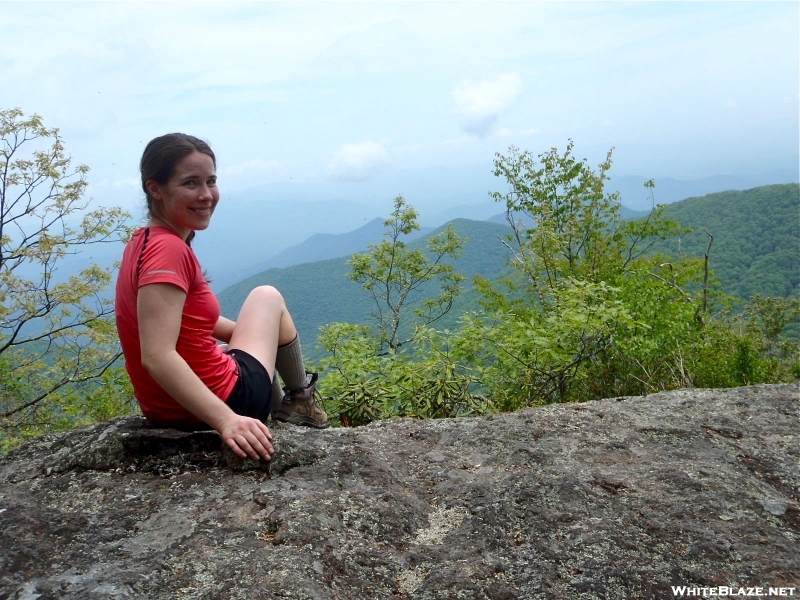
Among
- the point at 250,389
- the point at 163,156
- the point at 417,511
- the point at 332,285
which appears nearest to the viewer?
the point at 417,511

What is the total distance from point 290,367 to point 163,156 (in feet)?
4.27

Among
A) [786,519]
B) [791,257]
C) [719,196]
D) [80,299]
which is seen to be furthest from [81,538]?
[719,196]

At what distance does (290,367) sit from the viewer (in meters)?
3.29

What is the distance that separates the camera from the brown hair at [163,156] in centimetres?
257

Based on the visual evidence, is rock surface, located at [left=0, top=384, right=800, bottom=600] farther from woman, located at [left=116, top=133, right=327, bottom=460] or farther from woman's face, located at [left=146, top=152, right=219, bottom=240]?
woman's face, located at [left=146, top=152, right=219, bottom=240]

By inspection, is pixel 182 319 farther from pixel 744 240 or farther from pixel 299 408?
pixel 744 240

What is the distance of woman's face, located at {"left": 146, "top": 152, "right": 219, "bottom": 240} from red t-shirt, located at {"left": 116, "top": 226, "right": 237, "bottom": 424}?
0.23 feet

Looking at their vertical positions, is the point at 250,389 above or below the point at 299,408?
above

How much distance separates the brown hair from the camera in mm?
2566

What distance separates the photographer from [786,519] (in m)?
2.06

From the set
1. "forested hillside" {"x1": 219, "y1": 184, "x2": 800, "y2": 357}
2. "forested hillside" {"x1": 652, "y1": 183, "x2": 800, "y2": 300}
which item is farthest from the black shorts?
"forested hillside" {"x1": 652, "y1": 183, "x2": 800, "y2": 300}


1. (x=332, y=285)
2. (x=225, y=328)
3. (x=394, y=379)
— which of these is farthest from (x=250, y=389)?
(x=332, y=285)

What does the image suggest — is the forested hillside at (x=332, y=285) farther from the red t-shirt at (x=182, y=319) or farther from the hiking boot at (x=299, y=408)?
the red t-shirt at (x=182, y=319)

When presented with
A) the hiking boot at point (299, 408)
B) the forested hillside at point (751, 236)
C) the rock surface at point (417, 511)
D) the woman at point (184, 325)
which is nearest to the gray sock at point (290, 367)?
the hiking boot at point (299, 408)
